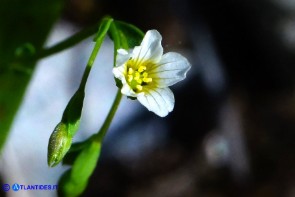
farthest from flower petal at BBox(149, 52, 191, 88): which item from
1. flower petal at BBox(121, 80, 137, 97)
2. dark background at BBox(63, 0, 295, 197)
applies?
dark background at BBox(63, 0, 295, 197)

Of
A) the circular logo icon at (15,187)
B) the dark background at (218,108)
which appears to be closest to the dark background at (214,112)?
the dark background at (218,108)

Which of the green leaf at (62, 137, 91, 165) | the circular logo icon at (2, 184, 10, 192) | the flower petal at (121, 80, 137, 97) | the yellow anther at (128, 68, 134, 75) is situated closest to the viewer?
the flower petal at (121, 80, 137, 97)

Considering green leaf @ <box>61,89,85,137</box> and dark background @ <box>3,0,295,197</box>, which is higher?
dark background @ <box>3,0,295,197</box>

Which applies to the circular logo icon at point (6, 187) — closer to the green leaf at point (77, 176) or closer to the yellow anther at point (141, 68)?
the green leaf at point (77, 176)

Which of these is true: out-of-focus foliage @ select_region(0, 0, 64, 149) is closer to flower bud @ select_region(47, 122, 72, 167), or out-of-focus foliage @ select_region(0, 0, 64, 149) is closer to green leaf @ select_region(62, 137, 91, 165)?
green leaf @ select_region(62, 137, 91, 165)

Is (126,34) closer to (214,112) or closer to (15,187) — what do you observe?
(15,187)

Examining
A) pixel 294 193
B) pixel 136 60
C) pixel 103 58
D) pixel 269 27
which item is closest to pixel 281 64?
pixel 269 27

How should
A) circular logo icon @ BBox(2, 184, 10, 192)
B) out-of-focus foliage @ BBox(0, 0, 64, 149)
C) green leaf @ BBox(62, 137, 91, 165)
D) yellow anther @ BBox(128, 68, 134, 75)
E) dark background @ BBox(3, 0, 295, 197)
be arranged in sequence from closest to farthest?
yellow anther @ BBox(128, 68, 134, 75) < green leaf @ BBox(62, 137, 91, 165) < out-of-focus foliage @ BBox(0, 0, 64, 149) < circular logo icon @ BBox(2, 184, 10, 192) < dark background @ BBox(3, 0, 295, 197)

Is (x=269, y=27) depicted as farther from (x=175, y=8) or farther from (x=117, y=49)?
(x=117, y=49)

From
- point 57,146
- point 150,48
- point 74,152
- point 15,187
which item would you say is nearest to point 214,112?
point 15,187
